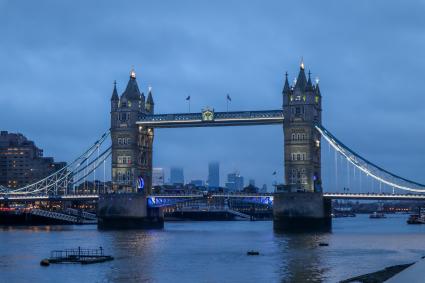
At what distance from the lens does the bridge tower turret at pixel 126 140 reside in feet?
477

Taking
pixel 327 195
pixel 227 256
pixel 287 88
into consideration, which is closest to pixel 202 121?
pixel 287 88

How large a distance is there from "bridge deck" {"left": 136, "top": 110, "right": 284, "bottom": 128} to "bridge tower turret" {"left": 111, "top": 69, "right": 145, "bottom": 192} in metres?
5.47

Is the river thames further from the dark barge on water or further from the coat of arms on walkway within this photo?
the coat of arms on walkway

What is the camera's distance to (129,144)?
478 ft

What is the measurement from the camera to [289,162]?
136 m

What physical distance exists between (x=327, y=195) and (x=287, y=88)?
19910mm

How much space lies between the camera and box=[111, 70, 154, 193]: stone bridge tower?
145375 mm

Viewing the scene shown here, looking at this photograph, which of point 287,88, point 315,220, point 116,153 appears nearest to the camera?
point 315,220

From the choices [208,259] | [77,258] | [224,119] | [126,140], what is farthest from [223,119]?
[77,258]

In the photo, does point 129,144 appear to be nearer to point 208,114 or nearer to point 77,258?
point 208,114

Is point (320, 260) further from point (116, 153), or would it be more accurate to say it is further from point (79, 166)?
point (79, 166)

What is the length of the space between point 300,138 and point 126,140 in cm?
3199

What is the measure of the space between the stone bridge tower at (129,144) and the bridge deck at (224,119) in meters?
5.47

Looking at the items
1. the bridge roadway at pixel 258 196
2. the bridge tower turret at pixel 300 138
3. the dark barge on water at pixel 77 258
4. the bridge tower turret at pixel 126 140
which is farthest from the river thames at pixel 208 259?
the bridge tower turret at pixel 126 140
